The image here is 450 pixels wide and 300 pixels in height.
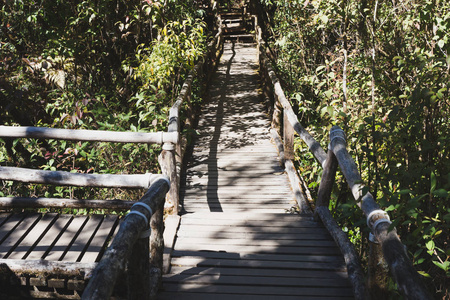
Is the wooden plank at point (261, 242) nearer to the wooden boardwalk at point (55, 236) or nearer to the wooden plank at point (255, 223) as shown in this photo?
the wooden plank at point (255, 223)

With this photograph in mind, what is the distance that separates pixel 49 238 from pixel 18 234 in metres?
0.29

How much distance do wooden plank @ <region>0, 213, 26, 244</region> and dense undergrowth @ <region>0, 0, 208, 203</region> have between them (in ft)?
7.90

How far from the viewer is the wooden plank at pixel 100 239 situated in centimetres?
303

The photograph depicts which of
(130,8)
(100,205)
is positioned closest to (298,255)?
(100,205)

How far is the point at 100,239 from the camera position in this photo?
325 centimetres

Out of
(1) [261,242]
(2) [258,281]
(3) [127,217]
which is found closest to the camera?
(3) [127,217]

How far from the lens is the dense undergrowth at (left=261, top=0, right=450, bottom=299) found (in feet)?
10.4

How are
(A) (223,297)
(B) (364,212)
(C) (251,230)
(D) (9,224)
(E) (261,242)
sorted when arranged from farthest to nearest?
(C) (251,230), (E) (261,242), (D) (9,224), (A) (223,297), (B) (364,212)

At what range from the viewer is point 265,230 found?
402 cm

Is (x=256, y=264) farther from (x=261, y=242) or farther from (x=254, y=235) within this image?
(x=254, y=235)

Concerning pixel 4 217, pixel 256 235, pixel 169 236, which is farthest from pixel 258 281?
pixel 4 217

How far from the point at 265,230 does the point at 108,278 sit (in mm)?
2537

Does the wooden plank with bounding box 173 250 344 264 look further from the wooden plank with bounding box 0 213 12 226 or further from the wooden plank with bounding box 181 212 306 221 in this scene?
the wooden plank with bounding box 0 213 12 226

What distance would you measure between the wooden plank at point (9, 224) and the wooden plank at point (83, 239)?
23.7 inches
